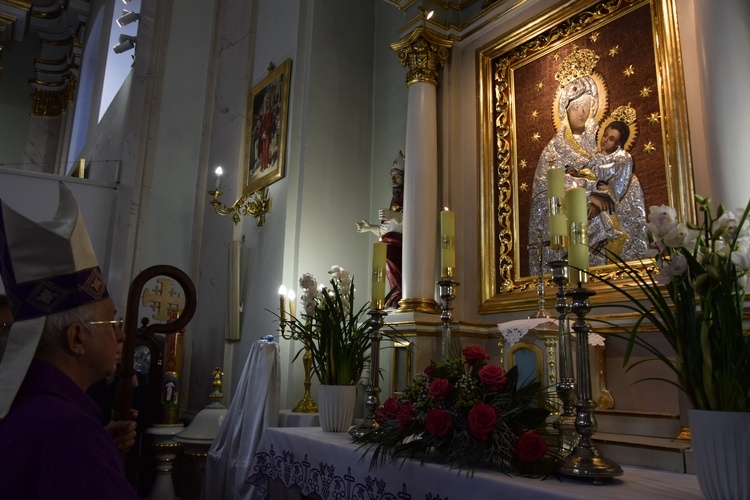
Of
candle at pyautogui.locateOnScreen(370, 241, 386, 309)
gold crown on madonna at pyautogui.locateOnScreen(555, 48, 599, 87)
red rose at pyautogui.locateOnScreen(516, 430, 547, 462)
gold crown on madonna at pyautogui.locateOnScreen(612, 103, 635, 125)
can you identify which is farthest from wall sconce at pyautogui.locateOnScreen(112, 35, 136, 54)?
red rose at pyautogui.locateOnScreen(516, 430, 547, 462)

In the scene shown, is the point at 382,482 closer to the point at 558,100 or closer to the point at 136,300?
the point at 136,300

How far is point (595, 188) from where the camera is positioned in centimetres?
375

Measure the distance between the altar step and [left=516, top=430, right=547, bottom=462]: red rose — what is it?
1.01 metres

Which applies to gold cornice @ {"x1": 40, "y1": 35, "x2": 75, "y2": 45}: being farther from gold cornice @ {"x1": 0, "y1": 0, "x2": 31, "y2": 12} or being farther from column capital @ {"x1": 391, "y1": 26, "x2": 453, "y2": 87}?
column capital @ {"x1": 391, "y1": 26, "x2": 453, "y2": 87}

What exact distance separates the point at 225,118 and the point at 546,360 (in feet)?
18.0

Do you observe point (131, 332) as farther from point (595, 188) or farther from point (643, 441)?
point (595, 188)

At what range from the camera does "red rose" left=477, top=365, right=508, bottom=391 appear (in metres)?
2.08

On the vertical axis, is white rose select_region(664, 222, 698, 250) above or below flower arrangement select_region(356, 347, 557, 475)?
above

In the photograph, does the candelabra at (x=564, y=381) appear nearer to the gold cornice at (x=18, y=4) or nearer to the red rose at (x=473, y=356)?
the red rose at (x=473, y=356)

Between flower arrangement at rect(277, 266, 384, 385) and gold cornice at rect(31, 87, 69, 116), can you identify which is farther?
gold cornice at rect(31, 87, 69, 116)

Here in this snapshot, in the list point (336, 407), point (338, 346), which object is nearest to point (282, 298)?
point (338, 346)

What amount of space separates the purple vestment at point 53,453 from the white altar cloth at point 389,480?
99 cm

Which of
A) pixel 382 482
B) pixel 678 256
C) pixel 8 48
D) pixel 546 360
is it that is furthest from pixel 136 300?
pixel 8 48

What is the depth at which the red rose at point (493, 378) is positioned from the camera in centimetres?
208
